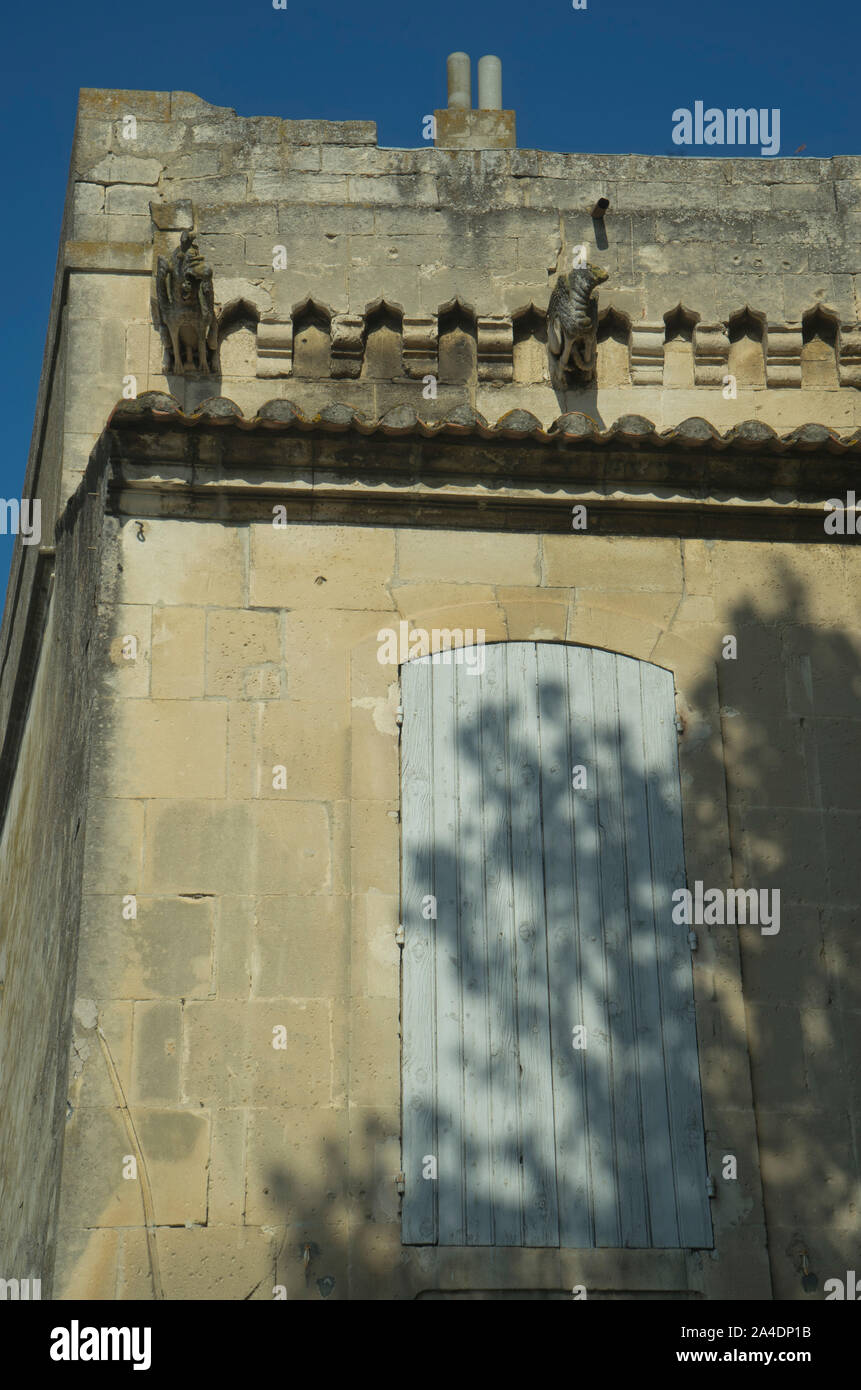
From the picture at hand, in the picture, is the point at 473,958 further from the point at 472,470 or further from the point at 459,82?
the point at 459,82

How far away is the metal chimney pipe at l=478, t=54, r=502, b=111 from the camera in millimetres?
12875

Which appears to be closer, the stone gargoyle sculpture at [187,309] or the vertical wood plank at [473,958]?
the vertical wood plank at [473,958]

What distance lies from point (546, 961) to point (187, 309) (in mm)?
4678

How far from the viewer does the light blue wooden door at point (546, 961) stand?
798 cm

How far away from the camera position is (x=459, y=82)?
1302 cm

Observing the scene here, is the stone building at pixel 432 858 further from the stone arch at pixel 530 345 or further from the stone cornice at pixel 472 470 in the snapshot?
the stone arch at pixel 530 345

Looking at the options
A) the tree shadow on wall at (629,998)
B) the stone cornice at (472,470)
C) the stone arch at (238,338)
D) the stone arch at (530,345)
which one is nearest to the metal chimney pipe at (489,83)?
the stone arch at (530,345)

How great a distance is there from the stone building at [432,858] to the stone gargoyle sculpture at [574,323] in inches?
1.4

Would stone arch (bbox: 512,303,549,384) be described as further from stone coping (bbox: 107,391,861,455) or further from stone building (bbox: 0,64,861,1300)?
stone coping (bbox: 107,391,861,455)

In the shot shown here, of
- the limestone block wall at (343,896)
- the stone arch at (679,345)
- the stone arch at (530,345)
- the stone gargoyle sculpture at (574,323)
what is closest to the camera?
the limestone block wall at (343,896)

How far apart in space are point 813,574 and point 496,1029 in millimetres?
2982

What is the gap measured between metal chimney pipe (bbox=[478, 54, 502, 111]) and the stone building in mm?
2556

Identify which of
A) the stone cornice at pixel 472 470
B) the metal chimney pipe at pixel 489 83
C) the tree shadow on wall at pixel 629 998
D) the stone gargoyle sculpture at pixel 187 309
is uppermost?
the metal chimney pipe at pixel 489 83

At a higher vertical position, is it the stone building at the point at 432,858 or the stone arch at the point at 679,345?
the stone arch at the point at 679,345
